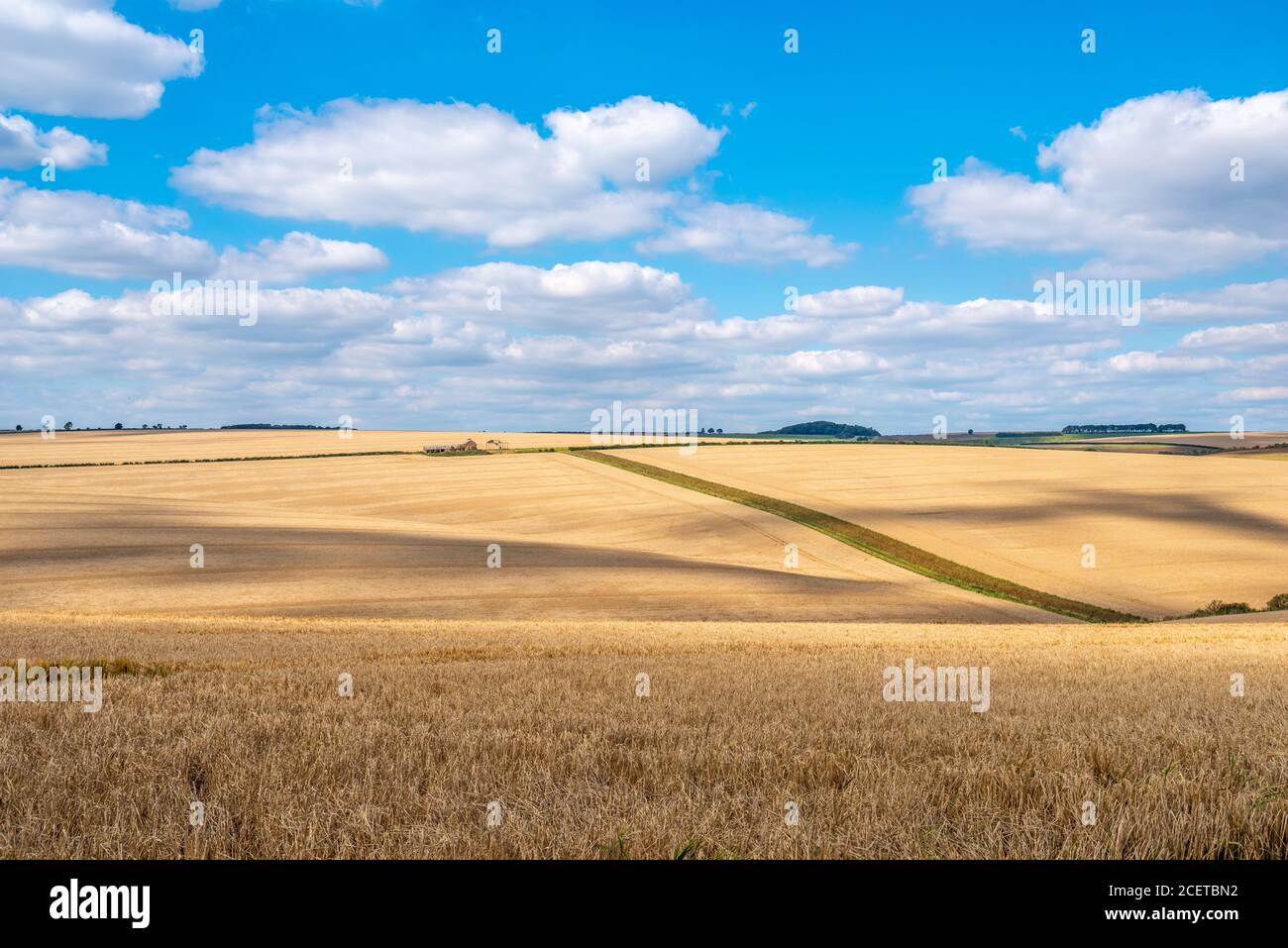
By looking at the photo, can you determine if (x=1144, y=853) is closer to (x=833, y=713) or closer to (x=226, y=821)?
(x=833, y=713)

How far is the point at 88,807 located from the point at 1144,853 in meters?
7.86

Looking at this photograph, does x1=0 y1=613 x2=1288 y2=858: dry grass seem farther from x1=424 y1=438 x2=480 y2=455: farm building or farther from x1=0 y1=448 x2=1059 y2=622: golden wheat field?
x1=424 y1=438 x2=480 y2=455: farm building

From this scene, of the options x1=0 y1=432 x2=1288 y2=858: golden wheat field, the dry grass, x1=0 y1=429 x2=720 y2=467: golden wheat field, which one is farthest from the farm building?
the dry grass

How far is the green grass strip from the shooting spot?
155ft

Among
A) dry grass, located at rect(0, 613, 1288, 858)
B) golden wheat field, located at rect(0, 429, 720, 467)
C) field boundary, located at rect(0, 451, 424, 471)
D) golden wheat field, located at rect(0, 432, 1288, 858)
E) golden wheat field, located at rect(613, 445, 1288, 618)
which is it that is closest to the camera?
dry grass, located at rect(0, 613, 1288, 858)

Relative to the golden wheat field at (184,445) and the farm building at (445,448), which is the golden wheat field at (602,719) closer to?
the farm building at (445,448)

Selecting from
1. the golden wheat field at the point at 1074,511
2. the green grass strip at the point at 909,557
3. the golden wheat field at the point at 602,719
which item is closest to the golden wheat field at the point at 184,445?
the golden wheat field at the point at 1074,511

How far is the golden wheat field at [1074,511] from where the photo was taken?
53.1 meters

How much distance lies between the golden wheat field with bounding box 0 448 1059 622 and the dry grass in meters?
26.6

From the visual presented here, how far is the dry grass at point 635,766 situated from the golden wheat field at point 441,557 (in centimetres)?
2657

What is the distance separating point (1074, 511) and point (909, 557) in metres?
21.8

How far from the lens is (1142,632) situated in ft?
97.5

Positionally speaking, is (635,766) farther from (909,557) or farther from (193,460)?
(193,460)

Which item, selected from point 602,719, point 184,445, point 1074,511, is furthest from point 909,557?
point 184,445
